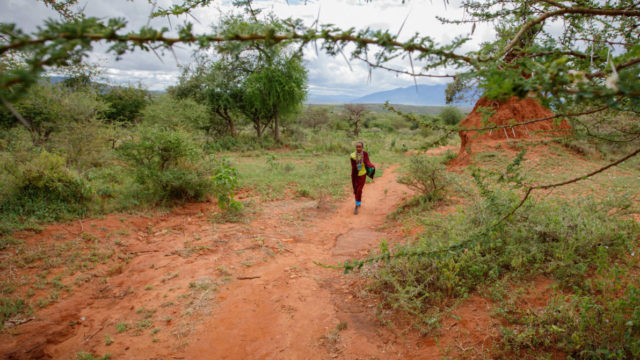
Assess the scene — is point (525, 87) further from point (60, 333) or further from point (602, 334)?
point (60, 333)

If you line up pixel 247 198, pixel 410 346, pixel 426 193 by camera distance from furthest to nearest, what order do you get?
pixel 247 198 → pixel 426 193 → pixel 410 346

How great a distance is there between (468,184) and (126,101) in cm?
2467

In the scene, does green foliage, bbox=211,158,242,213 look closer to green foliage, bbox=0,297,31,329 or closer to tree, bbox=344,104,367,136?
green foliage, bbox=0,297,31,329

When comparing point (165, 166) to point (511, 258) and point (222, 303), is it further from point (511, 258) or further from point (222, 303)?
point (511, 258)

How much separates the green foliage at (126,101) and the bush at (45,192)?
56.7 ft

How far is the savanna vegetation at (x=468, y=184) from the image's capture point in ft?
4.51

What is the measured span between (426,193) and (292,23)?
566 cm

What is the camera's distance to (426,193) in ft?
21.4

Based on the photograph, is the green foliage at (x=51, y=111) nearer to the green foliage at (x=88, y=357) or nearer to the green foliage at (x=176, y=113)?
the green foliage at (x=176, y=113)

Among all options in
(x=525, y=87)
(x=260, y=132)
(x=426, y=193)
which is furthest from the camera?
(x=260, y=132)

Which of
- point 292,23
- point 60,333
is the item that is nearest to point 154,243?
point 60,333

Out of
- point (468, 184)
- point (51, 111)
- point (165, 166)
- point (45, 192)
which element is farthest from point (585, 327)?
point (51, 111)

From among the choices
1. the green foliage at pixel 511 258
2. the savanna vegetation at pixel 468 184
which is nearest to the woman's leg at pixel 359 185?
the savanna vegetation at pixel 468 184

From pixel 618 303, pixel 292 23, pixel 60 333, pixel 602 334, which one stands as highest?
pixel 292 23
